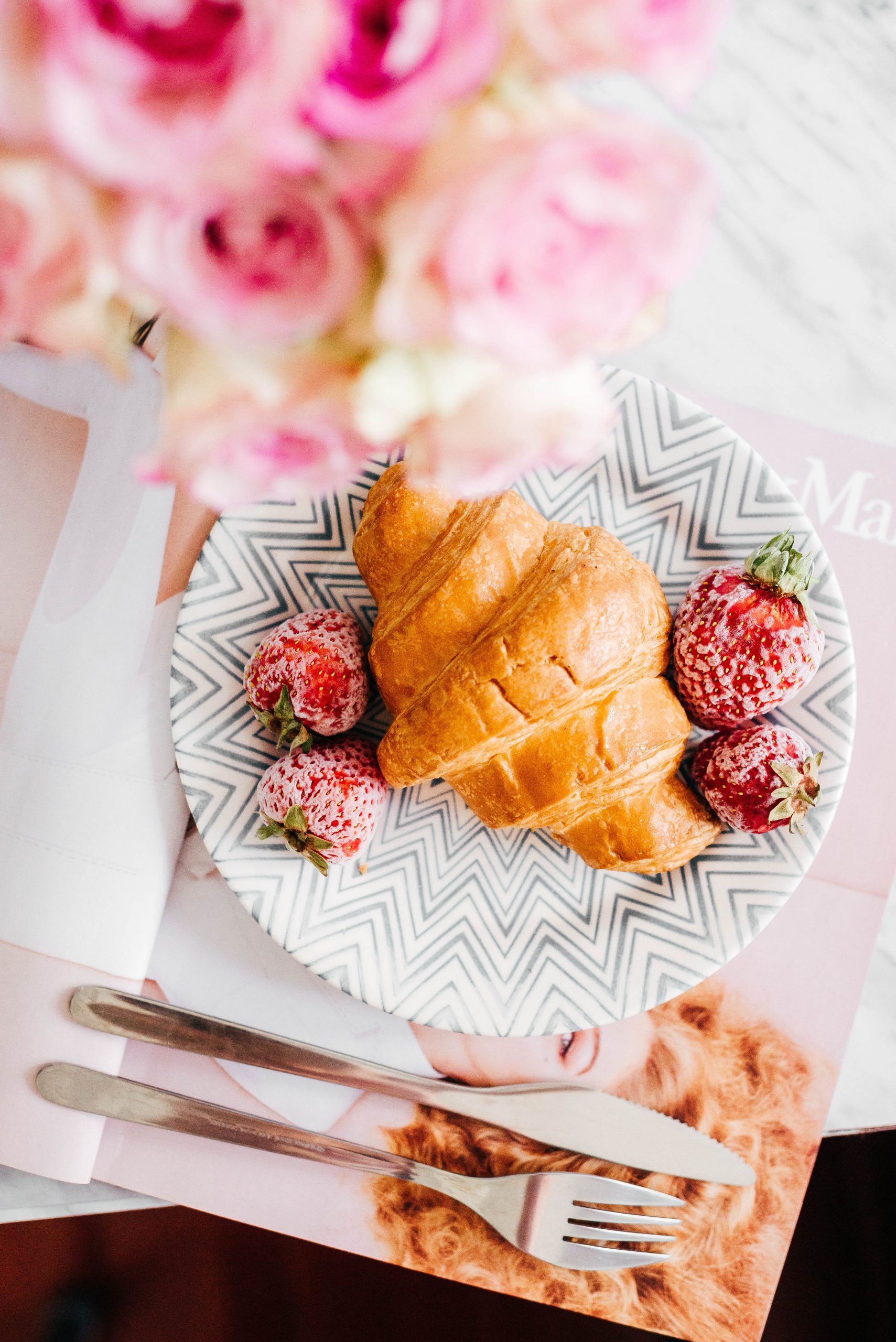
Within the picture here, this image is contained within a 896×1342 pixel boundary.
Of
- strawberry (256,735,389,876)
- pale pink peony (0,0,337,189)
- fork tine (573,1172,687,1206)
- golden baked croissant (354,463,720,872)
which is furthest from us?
fork tine (573,1172,687,1206)

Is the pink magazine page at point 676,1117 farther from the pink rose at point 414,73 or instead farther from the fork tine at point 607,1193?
the pink rose at point 414,73

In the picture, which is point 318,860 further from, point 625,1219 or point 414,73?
point 414,73

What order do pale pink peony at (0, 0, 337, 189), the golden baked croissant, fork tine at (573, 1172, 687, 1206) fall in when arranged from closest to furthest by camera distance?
1. pale pink peony at (0, 0, 337, 189)
2. the golden baked croissant
3. fork tine at (573, 1172, 687, 1206)

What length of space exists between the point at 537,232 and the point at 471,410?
0.07 meters

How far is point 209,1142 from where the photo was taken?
43.0 inches

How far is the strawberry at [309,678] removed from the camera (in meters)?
0.91

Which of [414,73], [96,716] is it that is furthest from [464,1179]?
[414,73]

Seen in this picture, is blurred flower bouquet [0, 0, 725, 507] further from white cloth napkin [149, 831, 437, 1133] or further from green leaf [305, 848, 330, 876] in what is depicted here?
white cloth napkin [149, 831, 437, 1133]

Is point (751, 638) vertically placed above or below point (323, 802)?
above

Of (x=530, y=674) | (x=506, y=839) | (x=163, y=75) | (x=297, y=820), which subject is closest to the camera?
(x=163, y=75)

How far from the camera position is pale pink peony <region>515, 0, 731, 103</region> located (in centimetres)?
31

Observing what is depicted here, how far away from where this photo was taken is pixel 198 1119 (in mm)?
1045

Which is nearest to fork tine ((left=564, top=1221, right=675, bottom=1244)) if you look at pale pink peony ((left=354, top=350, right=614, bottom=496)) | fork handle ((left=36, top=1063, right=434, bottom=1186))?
fork handle ((left=36, top=1063, right=434, bottom=1186))

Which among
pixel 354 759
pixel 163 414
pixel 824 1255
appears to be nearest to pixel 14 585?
pixel 354 759
